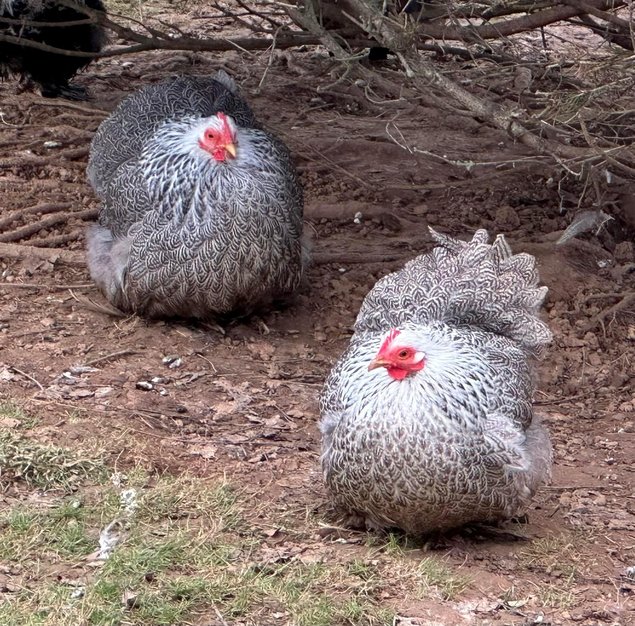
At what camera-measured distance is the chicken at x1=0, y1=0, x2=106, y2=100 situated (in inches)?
332

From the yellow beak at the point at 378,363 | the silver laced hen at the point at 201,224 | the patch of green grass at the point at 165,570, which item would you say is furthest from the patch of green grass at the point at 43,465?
the silver laced hen at the point at 201,224

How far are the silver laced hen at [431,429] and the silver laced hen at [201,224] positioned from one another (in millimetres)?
1500

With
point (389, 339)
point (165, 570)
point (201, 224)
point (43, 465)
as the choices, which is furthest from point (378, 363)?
point (201, 224)

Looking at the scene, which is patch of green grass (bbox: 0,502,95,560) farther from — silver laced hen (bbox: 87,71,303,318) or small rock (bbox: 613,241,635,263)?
small rock (bbox: 613,241,635,263)

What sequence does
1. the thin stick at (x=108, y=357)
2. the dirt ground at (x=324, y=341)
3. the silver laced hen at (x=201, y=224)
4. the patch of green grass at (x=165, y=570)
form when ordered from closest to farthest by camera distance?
the patch of green grass at (x=165, y=570), the dirt ground at (x=324, y=341), the thin stick at (x=108, y=357), the silver laced hen at (x=201, y=224)

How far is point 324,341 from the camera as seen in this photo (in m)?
6.71

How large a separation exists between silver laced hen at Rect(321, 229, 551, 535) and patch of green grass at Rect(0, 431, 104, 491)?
110 centimetres

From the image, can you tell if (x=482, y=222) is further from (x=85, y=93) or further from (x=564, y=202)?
(x=85, y=93)

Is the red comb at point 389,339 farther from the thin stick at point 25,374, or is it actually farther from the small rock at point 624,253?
the small rock at point 624,253

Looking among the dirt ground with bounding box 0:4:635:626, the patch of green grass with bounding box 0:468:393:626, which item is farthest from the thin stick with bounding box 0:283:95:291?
the patch of green grass with bounding box 0:468:393:626

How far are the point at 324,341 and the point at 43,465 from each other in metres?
2.37

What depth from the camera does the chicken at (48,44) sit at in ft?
27.6

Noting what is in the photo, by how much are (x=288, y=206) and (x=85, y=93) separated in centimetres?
378

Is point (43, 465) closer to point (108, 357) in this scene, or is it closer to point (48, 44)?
point (108, 357)
